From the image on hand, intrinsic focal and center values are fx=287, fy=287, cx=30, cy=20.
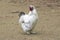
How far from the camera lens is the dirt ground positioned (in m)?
9.37

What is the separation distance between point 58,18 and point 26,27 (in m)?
3.66

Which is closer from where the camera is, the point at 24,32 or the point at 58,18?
the point at 24,32

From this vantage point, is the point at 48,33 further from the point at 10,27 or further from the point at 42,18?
the point at 42,18

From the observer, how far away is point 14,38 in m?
9.09

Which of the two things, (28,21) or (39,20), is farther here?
(39,20)

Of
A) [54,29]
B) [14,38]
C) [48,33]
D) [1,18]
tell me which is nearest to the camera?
[14,38]

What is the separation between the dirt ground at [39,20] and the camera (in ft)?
30.7

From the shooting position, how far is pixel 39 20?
12.3 metres

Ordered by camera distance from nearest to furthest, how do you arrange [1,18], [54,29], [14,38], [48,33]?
1. [14,38]
2. [48,33]
3. [54,29]
4. [1,18]

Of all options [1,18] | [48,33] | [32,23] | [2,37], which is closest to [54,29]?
[48,33]

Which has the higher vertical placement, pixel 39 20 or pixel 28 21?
pixel 28 21

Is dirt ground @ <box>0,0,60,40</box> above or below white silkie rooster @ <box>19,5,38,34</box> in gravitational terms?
below

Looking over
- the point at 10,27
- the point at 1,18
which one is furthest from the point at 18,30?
the point at 1,18

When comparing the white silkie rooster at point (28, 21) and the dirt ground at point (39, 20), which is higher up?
the white silkie rooster at point (28, 21)
